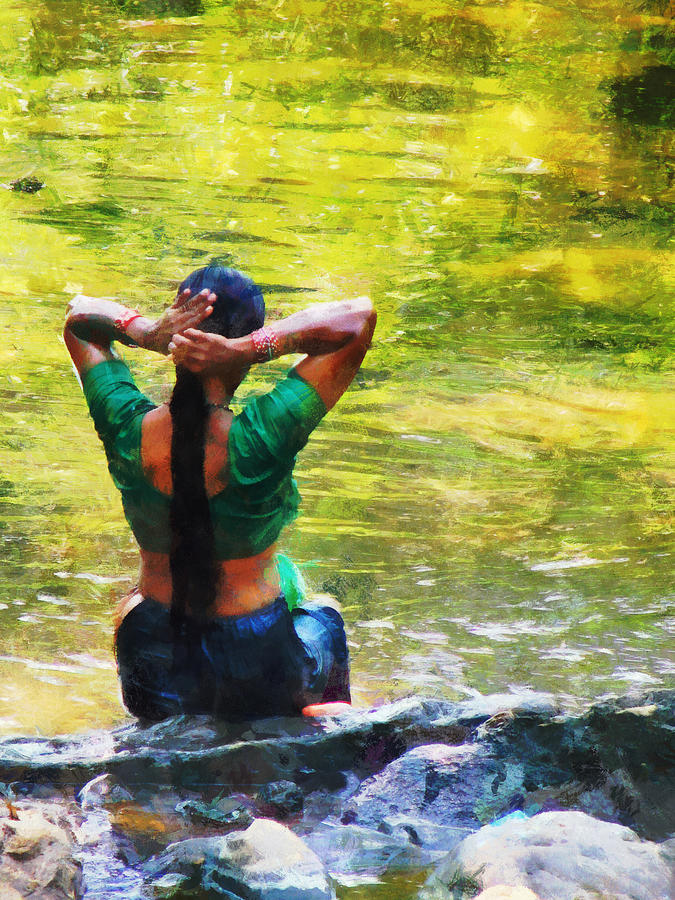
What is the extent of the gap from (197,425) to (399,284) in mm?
3920

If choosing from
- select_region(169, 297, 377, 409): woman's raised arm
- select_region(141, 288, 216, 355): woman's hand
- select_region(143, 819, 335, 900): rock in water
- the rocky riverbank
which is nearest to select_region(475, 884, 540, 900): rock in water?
the rocky riverbank

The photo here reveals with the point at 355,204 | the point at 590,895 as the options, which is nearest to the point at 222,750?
the point at 590,895

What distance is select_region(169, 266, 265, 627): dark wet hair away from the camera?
207cm

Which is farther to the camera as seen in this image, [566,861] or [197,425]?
[197,425]

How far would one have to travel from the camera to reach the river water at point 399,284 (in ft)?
10.8

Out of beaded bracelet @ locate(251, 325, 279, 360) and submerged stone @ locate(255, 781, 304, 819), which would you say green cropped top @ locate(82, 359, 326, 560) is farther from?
submerged stone @ locate(255, 781, 304, 819)

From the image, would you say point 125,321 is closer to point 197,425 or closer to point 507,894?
point 197,425

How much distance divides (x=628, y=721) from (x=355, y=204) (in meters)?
4.80

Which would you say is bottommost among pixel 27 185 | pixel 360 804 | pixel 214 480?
pixel 360 804

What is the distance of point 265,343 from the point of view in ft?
6.75

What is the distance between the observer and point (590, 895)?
1.70m

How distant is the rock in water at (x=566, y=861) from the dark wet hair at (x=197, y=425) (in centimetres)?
74

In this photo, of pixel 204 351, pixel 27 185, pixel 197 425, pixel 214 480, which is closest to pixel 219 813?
pixel 214 480

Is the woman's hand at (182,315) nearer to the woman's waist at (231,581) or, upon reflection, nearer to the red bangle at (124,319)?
the red bangle at (124,319)
